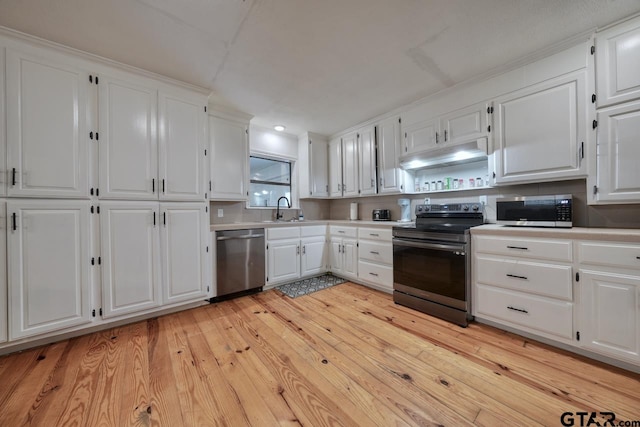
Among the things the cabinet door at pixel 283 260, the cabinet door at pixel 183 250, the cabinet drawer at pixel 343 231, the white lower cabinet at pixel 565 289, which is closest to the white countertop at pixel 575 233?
the white lower cabinet at pixel 565 289

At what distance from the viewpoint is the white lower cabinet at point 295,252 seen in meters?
3.31

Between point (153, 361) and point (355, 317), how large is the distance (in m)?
1.71

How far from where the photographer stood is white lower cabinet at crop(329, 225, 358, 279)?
3.42 m

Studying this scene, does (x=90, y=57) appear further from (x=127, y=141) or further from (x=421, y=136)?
(x=421, y=136)

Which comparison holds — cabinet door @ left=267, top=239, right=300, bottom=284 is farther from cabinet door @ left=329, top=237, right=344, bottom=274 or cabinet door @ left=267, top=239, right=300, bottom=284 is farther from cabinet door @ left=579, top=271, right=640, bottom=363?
cabinet door @ left=579, top=271, right=640, bottom=363

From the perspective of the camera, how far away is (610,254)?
1.58 m

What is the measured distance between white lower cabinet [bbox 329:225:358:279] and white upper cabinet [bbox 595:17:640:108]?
8.57 ft

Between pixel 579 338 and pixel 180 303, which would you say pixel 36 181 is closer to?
pixel 180 303

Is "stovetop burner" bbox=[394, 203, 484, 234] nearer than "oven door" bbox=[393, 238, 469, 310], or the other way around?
"oven door" bbox=[393, 238, 469, 310]

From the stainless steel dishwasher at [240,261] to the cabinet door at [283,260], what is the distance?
12 centimetres

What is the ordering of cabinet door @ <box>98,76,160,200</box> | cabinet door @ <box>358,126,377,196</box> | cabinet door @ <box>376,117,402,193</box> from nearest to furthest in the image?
1. cabinet door @ <box>98,76,160,200</box>
2. cabinet door @ <box>376,117,402,193</box>
3. cabinet door @ <box>358,126,377,196</box>

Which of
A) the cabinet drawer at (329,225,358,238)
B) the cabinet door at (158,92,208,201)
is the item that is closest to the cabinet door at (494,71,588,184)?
the cabinet drawer at (329,225,358,238)

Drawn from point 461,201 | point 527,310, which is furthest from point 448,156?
point 527,310

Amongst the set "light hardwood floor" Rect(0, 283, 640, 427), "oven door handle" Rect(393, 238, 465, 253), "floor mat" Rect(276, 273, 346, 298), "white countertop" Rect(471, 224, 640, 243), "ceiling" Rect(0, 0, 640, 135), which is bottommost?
"light hardwood floor" Rect(0, 283, 640, 427)
